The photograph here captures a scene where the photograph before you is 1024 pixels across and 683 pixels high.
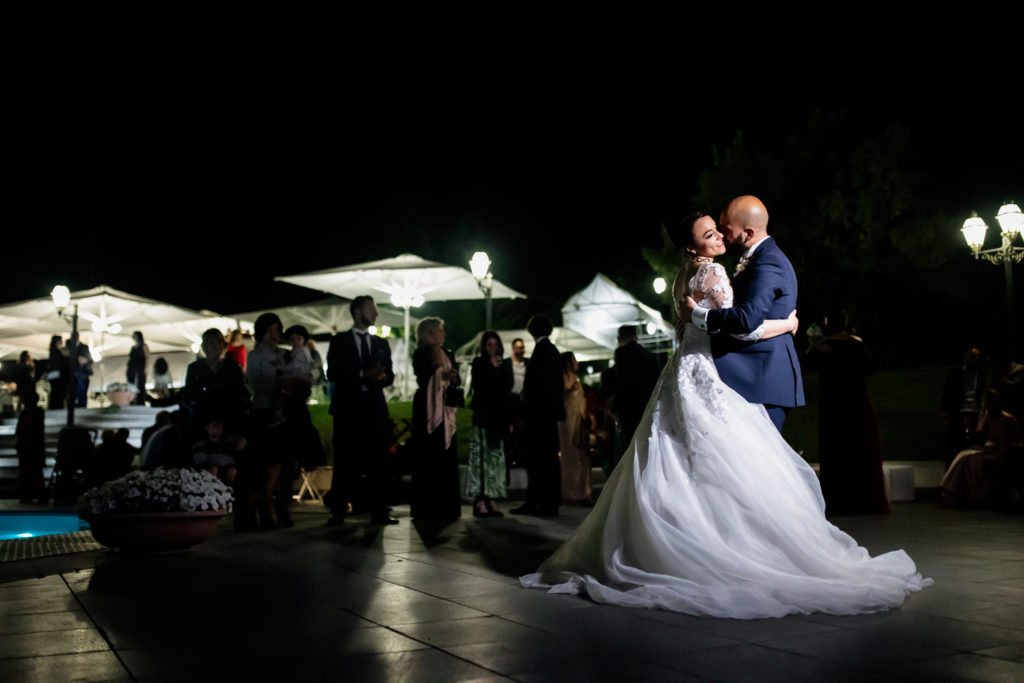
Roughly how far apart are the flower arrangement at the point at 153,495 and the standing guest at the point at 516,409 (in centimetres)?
396

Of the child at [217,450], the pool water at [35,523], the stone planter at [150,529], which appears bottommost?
the pool water at [35,523]

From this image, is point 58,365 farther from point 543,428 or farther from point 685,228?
point 685,228

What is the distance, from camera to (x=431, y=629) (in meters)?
3.96

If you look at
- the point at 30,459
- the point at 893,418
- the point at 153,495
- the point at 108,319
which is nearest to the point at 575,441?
the point at 153,495

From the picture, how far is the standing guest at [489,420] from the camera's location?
10094 mm

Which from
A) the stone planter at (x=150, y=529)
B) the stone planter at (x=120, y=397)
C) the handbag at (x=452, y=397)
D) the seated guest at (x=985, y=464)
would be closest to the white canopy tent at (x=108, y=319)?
the stone planter at (x=120, y=397)

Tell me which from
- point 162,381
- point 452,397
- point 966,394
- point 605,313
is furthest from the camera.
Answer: point 605,313

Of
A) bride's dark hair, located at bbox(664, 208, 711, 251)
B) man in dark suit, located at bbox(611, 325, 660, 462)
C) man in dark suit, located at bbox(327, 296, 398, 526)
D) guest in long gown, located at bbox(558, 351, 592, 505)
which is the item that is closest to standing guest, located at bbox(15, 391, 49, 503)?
man in dark suit, located at bbox(327, 296, 398, 526)

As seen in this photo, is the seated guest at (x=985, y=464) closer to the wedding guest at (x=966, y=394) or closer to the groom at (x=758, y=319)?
the wedding guest at (x=966, y=394)

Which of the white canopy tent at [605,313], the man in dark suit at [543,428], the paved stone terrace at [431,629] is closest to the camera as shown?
the paved stone terrace at [431,629]

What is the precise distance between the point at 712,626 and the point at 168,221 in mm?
46883

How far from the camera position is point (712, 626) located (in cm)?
395

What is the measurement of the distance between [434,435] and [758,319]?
5499 millimetres

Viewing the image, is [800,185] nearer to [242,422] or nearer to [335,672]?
[242,422]
